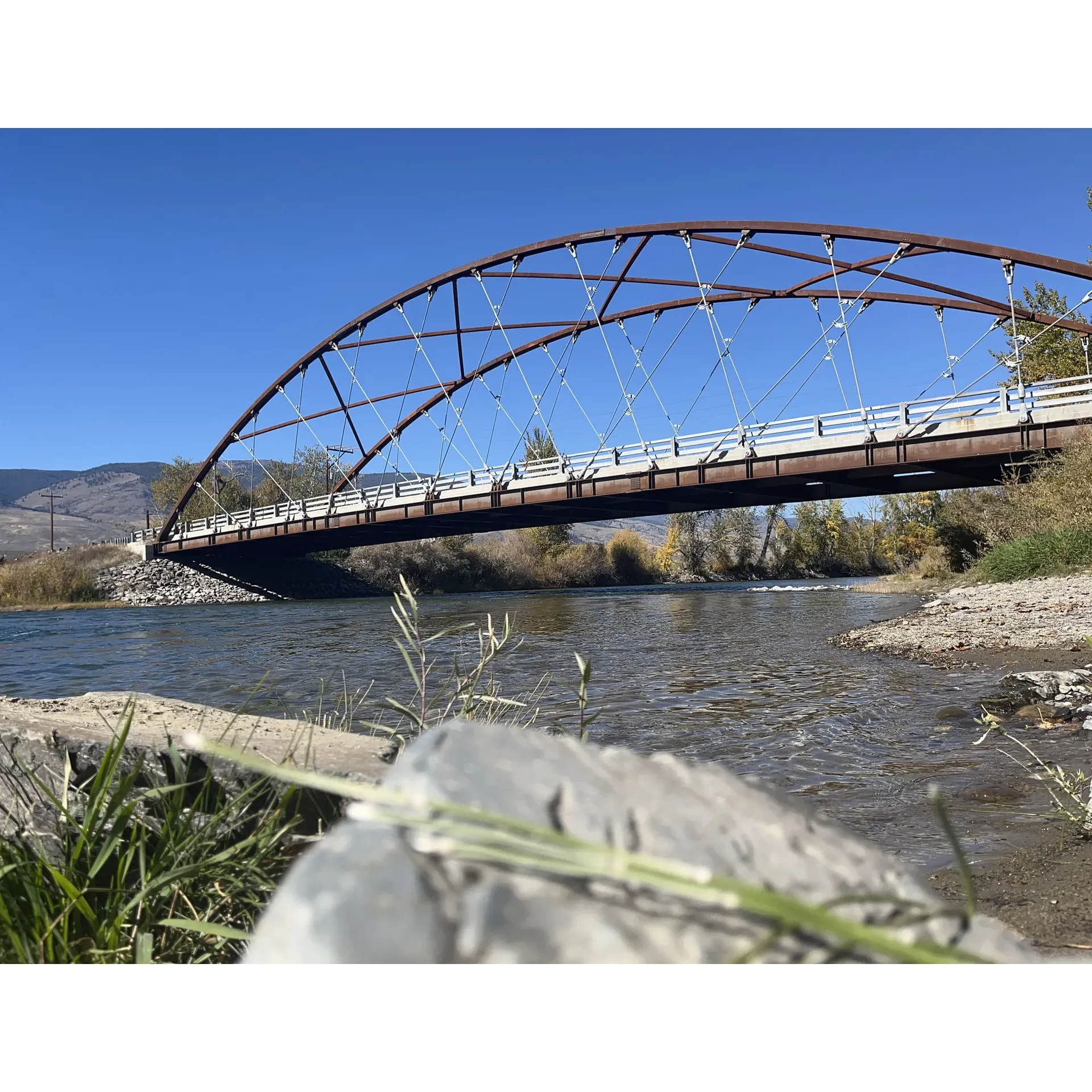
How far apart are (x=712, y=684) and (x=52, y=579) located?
42695 millimetres

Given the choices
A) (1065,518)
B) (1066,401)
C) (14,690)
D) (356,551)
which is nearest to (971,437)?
(1066,401)

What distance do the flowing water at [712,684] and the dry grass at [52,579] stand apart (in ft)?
51.4

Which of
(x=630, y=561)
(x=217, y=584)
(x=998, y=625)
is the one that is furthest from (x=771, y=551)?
(x=998, y=625)

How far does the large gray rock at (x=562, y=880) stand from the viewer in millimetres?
626

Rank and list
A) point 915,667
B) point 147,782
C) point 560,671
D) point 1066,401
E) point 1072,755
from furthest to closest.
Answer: point 1066,401, point 560,671, point 915,667, point 1072,755, point 147,782

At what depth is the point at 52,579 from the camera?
141 feet

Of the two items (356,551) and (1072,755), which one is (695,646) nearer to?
(1072,755)

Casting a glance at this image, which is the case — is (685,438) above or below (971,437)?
above

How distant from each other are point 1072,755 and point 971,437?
22.8 m

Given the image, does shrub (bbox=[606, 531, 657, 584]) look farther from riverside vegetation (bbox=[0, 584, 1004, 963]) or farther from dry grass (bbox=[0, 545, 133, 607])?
riverside vegetation (bbox=[0, 584, 1004, 963])

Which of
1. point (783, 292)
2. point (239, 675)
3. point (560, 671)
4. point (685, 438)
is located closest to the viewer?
point (560, 671)

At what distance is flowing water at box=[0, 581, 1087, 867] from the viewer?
206 inches

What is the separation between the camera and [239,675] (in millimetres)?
13031

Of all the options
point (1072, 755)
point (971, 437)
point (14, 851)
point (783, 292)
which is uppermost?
point (783, 292)
